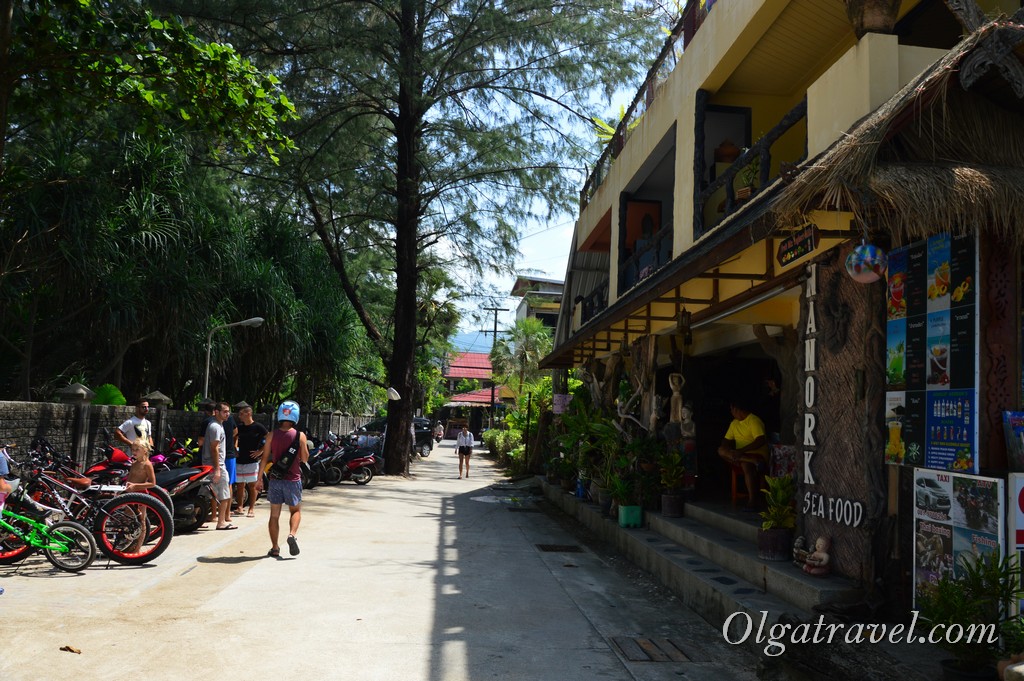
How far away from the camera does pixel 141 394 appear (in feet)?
60.2

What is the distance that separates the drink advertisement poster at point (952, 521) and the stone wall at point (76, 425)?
30.0 feet

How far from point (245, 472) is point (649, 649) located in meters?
7.70

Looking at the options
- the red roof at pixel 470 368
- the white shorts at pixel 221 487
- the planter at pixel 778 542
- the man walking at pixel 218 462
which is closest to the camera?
the planter at pixel 778 542

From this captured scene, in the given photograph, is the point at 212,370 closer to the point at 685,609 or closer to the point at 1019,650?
the point at 685,609

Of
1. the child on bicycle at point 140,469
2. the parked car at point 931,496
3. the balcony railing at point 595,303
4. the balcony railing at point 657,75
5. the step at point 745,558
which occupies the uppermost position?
the balcony railing at point 657,75

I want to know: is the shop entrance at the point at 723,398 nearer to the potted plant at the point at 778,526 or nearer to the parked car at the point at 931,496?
the potted plant at the point at 778,526

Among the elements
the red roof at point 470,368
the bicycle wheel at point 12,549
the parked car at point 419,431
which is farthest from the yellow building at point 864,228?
the red roof at point 470,368

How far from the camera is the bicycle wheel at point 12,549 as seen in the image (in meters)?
7.23

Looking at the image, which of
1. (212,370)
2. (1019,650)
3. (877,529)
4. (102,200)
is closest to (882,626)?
(877,529)

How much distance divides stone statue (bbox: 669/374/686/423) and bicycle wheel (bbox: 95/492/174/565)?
256 inches

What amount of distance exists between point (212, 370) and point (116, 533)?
11.9m

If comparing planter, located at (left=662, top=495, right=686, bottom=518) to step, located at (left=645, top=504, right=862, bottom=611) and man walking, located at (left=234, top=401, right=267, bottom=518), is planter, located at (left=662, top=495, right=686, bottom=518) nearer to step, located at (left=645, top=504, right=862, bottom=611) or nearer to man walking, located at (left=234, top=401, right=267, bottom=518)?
step, located at (left=645, top=504, right=862, bottom=611)

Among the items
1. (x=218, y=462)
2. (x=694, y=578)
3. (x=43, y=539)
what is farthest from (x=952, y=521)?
(x=218, y=462)

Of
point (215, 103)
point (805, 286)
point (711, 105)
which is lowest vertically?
point (805, 286)
